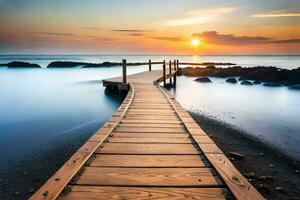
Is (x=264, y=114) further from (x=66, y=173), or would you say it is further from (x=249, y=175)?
(x=66, y=173)

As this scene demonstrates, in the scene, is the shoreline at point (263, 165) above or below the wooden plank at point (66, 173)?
below

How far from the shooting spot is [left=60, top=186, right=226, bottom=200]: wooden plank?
243cm

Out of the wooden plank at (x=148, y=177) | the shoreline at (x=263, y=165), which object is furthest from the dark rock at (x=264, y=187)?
the wooden plank at (x=148, y=177)

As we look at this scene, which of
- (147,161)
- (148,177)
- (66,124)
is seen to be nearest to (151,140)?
(147,161)

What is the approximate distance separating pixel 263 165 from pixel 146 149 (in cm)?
415

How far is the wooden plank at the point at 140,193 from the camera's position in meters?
2.43

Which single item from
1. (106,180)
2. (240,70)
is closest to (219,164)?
(106,180)

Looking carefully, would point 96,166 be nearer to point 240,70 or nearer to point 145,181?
point 145,181

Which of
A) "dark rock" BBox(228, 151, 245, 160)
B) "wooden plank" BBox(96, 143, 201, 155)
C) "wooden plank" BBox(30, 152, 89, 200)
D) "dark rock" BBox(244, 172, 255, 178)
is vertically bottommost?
"dark rock" BBox(244, 172, 255, 178)

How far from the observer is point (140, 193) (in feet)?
8.23

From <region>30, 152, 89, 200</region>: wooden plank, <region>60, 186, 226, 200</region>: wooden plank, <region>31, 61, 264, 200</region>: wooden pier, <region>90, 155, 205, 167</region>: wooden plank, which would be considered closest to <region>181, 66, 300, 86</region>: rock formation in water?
<region>31, 61, 264, 200</region>: wooden pier

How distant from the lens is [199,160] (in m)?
3.38

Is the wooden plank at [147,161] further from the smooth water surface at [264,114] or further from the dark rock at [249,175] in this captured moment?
the smooth water surface at [264,114]

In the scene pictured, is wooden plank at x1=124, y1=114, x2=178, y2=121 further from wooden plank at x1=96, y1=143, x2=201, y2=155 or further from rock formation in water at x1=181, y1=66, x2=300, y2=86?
rock formation in water at x1=181, y1=66, x2=300, y2=86
